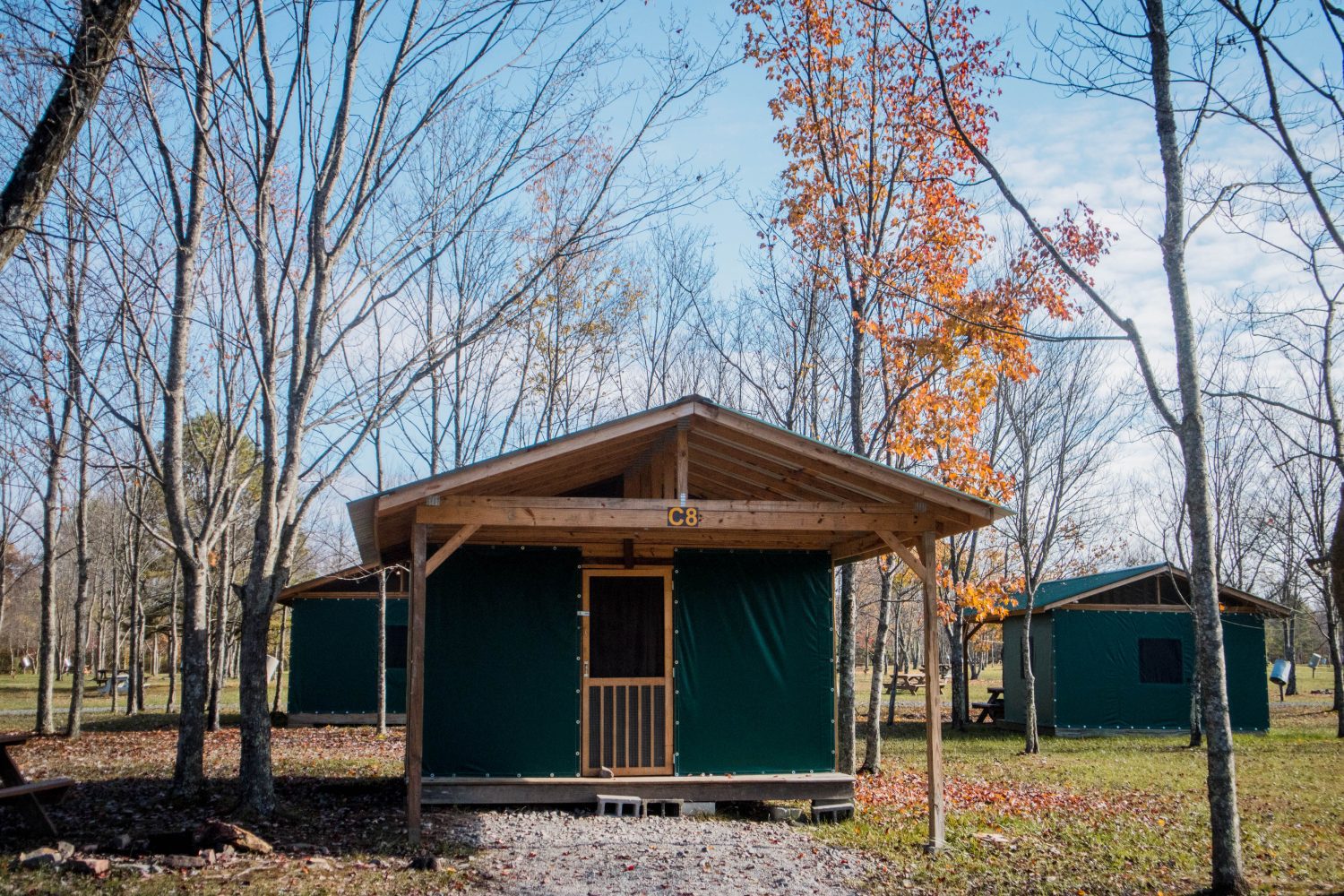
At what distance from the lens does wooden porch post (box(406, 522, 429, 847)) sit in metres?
8.02

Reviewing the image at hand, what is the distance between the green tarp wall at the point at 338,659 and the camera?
1992 centimetres

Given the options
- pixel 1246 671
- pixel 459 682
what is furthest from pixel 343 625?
pixel 1246 671

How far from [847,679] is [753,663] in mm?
2361

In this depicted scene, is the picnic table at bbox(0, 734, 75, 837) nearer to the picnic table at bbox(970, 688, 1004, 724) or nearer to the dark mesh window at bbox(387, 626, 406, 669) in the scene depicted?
the dark mesh window at bbox(387, 626, 406, 669)

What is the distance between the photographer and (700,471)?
410 inches

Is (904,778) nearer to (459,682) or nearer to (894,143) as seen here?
(459,682)

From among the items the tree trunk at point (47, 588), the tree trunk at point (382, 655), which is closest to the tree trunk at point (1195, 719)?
the tree trunk at point (382, 655)

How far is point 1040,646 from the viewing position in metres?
21.6

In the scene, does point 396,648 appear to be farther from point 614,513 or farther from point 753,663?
point 614,513

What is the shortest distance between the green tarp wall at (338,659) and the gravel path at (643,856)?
11.4m

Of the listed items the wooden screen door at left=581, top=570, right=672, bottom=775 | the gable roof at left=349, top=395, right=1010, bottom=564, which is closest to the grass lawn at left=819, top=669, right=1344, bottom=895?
the wooden screen door at left=581, top=570, right=672, bottom=775

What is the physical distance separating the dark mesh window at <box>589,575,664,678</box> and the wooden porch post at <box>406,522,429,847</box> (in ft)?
8.49

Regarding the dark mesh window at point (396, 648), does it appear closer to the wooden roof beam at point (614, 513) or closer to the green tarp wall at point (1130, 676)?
the wooden roof beam at point (614, 513)

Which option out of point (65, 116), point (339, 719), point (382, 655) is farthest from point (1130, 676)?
point (65, 116)
